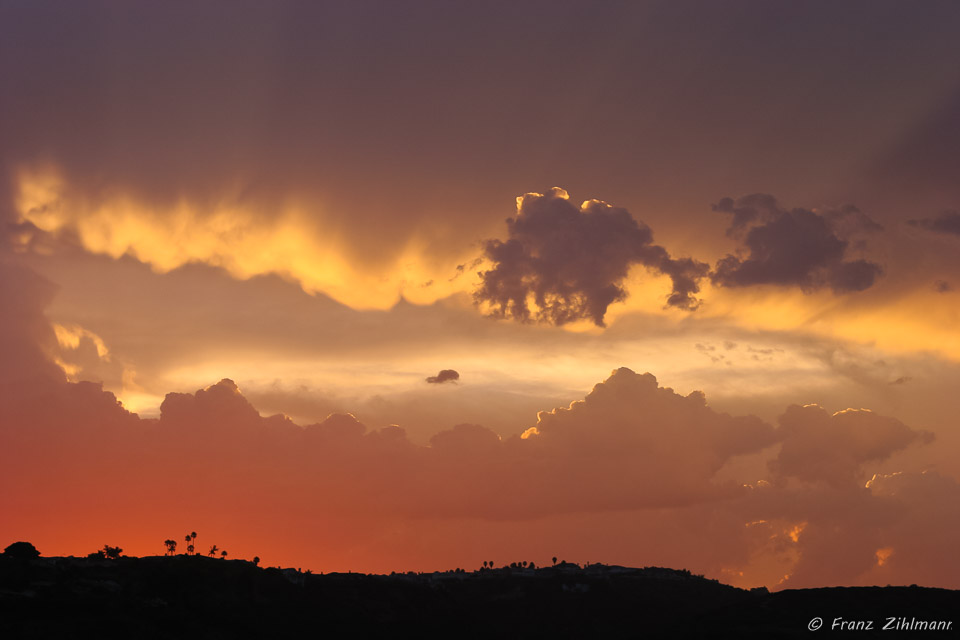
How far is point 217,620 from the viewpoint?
7470 inches

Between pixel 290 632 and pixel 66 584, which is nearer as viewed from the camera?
pixel 66 584

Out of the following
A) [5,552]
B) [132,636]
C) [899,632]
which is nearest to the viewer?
[132,636]

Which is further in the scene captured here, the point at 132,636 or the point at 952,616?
the point at 952,616

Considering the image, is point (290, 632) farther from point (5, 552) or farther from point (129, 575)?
point (5, 552)

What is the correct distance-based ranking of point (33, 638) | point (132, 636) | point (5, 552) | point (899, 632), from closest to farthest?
point (33, 638)
point (132, 636)
point (899, 632)
point (5, 552)

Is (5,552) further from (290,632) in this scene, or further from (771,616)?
(771,616)

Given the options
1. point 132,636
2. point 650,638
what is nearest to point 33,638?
point 132,636

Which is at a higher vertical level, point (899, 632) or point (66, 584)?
point (66, 584)

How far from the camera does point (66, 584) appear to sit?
182500 mm

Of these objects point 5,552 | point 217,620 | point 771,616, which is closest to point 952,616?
point 771,616

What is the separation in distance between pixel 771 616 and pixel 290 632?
10116 cm

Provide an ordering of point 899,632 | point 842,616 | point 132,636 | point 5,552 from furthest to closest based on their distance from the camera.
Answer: point 5,552 → point 842,616 → point 899,632 → point 132,636

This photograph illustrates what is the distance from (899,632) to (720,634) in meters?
32.5

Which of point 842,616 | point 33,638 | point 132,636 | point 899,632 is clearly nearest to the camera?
point 33,638
